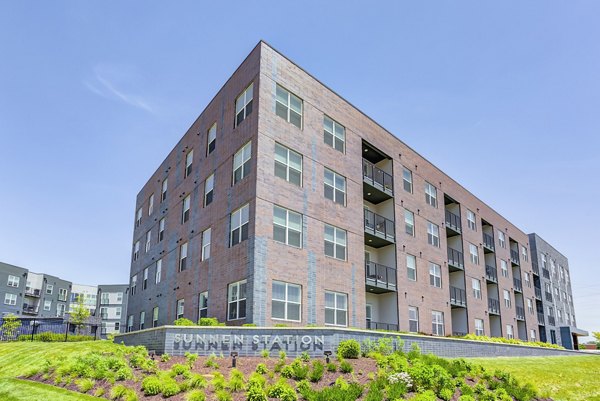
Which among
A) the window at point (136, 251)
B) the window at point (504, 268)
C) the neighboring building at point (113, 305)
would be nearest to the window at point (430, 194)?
the window at point (504, 268)

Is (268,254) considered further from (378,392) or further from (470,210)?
(470,210)

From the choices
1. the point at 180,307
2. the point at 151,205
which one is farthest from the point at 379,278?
the point at 151,205

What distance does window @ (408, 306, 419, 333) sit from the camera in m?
29.2

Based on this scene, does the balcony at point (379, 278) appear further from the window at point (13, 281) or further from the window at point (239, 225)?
the window at point (13, 281)

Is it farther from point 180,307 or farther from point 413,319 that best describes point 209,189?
point 413,319

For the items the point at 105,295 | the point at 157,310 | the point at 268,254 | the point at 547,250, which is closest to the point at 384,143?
the point at 268,254

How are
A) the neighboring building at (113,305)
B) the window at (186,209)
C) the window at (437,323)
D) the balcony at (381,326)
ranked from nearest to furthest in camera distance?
the balcony at (381,326)
the window at (186,209)
the window at (437,323)
the neighboring building at (113,305)

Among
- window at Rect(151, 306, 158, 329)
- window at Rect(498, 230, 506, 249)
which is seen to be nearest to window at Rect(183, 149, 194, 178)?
window at Rect(151, 306, 158, 329)

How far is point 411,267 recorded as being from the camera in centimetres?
3066

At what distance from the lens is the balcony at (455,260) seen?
1423 inches

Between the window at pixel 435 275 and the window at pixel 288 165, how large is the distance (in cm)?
1388

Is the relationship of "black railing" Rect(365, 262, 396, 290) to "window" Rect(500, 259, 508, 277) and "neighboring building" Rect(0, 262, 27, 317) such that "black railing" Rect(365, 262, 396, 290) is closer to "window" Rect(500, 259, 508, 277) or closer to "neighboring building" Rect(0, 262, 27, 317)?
"window" Rect(500, 259, 508, 277)

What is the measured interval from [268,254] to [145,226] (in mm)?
22241

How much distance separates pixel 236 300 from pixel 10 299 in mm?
66616
